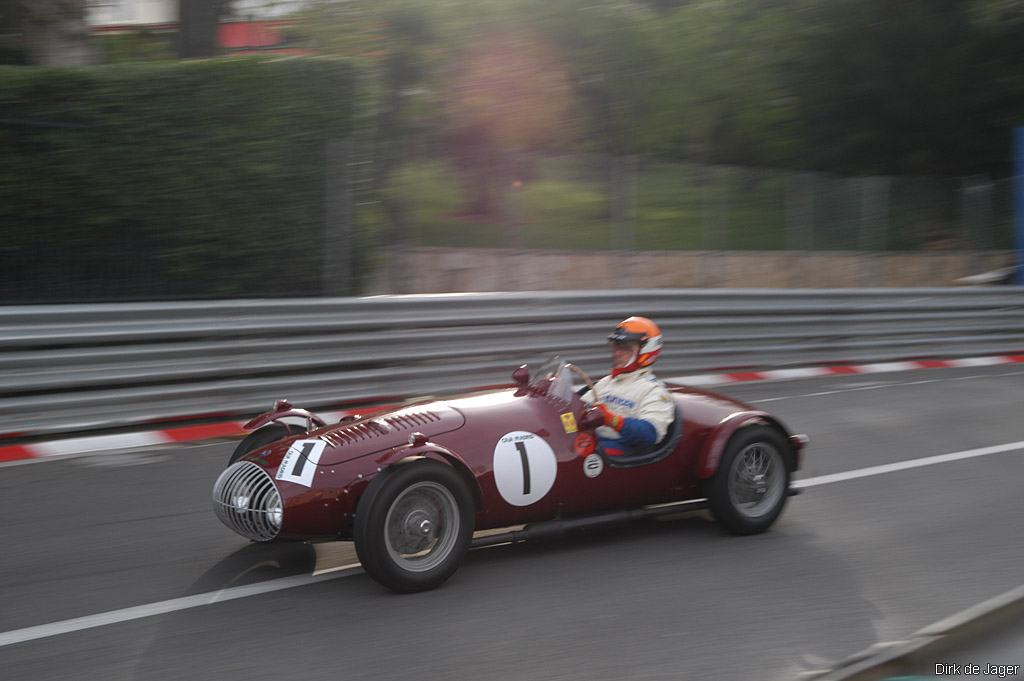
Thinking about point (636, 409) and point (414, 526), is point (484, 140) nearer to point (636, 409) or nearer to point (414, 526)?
point (636, 409)

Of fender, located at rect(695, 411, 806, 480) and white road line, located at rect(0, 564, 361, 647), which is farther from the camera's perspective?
fender, located at rect(695, 411, 806, 480)

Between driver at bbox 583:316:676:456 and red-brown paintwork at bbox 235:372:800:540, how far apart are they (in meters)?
0.14

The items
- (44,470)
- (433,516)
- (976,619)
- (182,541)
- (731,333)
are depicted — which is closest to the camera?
(976,619)

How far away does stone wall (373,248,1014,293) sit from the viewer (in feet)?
42.2

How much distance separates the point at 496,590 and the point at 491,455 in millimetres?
641

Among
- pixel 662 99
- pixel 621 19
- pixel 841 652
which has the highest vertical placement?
pixel 621 19

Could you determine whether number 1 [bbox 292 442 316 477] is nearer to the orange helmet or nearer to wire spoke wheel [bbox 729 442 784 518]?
the orange helmet

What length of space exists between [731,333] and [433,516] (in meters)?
7.43

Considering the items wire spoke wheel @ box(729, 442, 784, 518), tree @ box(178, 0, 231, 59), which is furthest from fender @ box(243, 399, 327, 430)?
tree @ box(178, 0, 231, 59)

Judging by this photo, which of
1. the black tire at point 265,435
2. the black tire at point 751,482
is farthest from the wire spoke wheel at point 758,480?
the black tire at point 265,435

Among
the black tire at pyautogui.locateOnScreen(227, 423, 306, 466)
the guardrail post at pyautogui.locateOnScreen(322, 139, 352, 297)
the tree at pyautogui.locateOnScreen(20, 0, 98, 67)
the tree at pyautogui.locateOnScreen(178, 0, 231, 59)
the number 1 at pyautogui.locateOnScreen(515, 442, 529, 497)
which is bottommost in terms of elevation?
the number 1 at pyautogui.locateOnScreen(515, 442, 529, 497)

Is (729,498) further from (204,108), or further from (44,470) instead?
(204,108)

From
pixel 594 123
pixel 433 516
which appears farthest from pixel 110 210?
pixel 594 123

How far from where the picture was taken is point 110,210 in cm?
947
